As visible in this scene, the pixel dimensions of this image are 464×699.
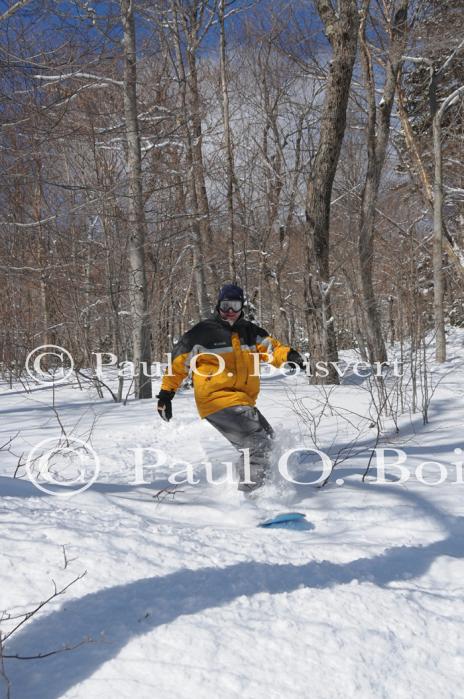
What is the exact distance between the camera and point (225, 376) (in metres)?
4.12

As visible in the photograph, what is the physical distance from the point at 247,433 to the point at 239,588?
184cm

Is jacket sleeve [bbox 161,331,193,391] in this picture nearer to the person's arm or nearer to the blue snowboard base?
the person's arm

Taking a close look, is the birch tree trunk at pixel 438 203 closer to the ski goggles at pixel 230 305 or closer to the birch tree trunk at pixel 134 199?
the birch tree trunk at pixel 134 199

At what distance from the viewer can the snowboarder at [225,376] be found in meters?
4.03

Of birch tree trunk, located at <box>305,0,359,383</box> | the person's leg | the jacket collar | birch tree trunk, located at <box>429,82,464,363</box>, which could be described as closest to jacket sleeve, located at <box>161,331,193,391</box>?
the jacket collar

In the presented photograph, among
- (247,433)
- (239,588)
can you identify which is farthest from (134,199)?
(239,588)

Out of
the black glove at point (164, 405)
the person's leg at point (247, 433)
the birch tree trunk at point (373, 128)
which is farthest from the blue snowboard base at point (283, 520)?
the birch tree trunk at point (373, 128)

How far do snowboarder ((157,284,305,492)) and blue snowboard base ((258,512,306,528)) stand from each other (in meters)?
0.78

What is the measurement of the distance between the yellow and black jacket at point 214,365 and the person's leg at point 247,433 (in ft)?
0.22

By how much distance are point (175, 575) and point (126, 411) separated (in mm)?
4672

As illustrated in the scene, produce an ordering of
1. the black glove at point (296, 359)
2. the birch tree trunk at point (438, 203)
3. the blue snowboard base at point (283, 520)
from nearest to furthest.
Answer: the blue snowboard base at point (283, 520), the black glove at point (296, 359), the birch tree trunk at point (438, 203)

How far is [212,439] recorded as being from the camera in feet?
18.0

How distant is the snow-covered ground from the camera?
1.68 metres

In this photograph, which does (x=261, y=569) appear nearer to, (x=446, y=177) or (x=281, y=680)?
(x=281, y=680)
